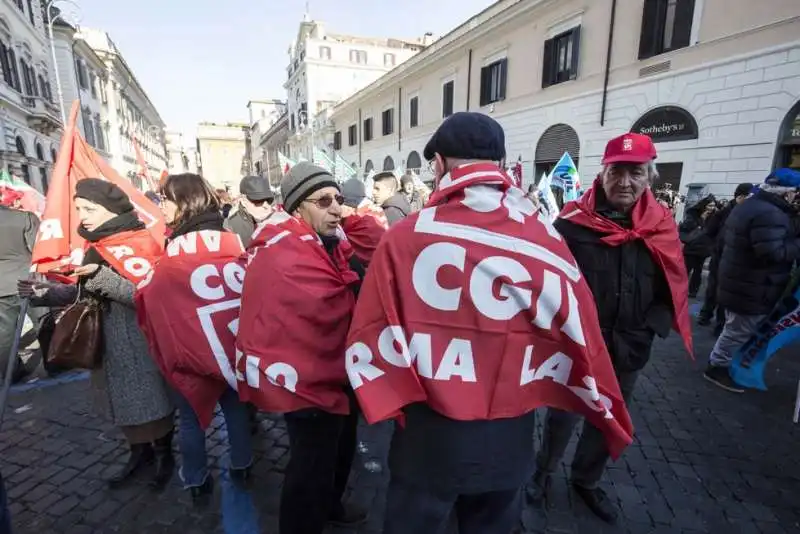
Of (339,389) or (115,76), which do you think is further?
(115,76)

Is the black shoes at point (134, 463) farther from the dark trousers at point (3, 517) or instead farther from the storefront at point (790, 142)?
the storefront at point (790, 142)

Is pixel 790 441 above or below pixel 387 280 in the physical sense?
below

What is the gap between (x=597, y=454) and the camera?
2.43 metres

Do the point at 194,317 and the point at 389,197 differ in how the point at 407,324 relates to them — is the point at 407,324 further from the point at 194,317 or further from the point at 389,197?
the point at 389,197

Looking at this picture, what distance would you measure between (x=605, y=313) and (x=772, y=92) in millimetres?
10012

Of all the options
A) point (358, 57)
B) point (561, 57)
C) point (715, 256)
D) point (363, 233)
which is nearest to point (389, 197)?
point (363, 233)

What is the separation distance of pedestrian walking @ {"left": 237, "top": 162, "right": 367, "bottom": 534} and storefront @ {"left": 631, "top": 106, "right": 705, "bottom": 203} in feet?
34.1

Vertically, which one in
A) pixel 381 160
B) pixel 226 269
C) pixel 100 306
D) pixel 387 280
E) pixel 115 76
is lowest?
pixel 100 306

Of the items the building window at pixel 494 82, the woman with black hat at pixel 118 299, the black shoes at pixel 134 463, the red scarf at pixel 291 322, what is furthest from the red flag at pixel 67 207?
the building window at pixel 494 82

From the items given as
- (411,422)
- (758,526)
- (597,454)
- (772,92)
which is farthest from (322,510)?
(772,92)

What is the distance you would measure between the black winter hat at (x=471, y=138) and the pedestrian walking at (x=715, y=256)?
542 centimetres

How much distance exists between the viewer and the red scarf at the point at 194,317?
2018mm

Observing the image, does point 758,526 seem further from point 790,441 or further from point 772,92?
point 772,92

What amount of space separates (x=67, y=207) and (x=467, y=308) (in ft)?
9.91
